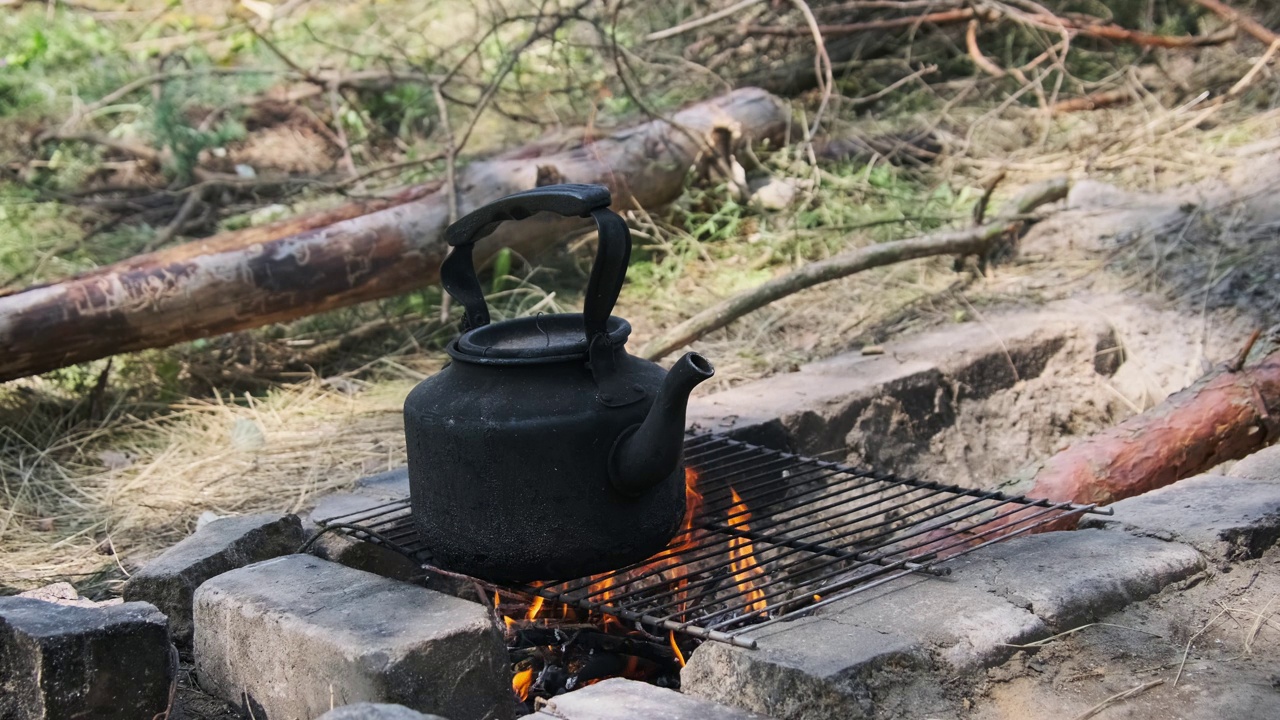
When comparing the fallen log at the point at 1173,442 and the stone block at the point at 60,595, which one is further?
the fallen log at the point at 1173,442

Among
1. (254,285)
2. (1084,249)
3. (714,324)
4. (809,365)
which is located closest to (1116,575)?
(809,365)

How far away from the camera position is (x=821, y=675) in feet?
7.07

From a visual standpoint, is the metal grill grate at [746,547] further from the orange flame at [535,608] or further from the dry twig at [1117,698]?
the dry twig at [1117,698]

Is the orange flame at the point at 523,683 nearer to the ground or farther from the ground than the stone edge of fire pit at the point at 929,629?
A: nearer to the ground

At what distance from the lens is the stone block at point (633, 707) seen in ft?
6.94

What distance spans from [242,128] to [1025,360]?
5146mm

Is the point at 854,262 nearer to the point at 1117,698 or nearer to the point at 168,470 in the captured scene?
the point at 168,470

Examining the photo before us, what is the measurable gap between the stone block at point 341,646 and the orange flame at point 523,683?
20cm

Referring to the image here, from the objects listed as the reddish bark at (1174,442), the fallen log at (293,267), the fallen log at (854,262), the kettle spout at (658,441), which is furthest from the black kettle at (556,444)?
the fallen log at (293,267)

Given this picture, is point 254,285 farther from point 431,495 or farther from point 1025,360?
point 1025,360

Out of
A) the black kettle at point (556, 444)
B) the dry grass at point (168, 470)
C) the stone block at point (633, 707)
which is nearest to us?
the stone block at point (633, 707)

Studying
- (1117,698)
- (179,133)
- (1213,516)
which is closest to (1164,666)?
(1117,698)

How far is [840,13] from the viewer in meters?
7.52

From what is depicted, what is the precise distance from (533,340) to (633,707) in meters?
0.89
